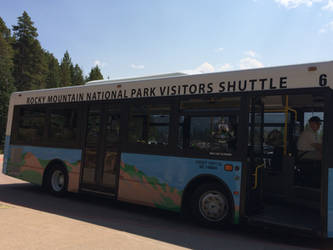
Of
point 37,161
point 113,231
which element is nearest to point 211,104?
point 113,231

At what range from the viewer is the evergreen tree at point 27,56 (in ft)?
169

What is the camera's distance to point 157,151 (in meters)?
6.72

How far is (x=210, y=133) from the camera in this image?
600 cm

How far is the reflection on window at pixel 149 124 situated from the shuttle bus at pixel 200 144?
0.07 ft

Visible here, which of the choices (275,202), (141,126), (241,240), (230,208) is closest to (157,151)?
(141,126)

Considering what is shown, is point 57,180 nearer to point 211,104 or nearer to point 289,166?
point 211,104

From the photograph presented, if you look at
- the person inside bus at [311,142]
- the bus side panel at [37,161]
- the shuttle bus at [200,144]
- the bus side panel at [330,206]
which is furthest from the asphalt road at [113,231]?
the person inside bus at [311,142]

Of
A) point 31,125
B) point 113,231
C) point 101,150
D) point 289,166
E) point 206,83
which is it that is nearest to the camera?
point 113,231

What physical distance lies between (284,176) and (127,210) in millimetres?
3767

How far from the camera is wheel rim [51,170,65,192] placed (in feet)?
29.2

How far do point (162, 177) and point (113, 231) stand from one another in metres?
1.57

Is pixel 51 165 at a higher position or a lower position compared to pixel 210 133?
lower

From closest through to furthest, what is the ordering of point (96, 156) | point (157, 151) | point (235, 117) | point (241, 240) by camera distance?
point (241, 240) → point (235, 117) → point (157, 151) → point (96, 156)

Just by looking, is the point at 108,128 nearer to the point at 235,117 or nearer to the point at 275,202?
the point at 235,117
